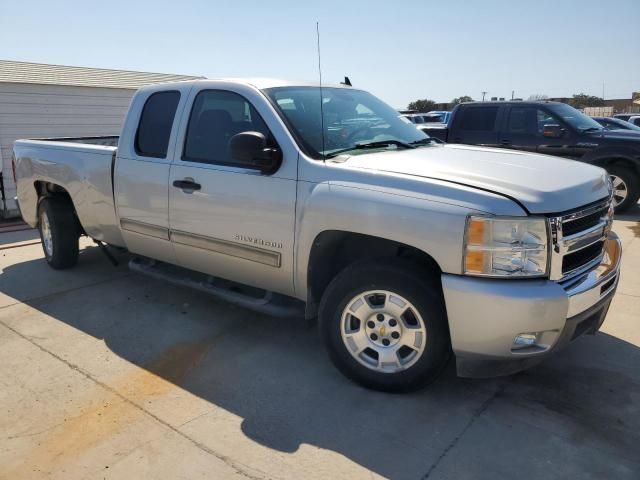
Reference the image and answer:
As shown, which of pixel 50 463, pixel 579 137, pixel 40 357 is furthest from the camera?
pixel 579 137

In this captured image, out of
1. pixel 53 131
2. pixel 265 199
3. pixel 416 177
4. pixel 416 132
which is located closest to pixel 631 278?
pixel 416 132

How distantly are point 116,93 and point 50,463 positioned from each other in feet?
32.1

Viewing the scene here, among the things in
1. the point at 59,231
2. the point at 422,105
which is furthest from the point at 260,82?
the point at 422,105

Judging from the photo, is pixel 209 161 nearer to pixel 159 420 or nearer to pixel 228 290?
pixel 228 290

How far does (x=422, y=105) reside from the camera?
56.2 m

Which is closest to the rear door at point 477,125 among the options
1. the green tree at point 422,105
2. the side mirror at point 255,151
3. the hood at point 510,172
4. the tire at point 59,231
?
the hood at point 510,172

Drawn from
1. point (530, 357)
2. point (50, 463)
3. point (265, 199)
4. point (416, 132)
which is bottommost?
point (50, 463)

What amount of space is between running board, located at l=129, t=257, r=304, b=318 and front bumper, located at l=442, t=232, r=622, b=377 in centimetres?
123

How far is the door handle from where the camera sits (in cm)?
403

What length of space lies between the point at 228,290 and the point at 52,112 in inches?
310

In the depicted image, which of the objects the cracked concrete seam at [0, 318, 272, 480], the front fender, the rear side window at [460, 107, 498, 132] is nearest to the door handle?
the front fender

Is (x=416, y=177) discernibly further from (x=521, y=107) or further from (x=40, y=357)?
(x=521, y=107)

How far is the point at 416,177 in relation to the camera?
3.09m

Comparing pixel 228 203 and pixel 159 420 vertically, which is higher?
pixel 228 203
